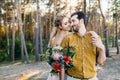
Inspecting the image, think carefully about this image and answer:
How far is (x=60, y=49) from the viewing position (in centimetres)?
306

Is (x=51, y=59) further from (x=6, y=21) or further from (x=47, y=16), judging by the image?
(x=47, y=16)

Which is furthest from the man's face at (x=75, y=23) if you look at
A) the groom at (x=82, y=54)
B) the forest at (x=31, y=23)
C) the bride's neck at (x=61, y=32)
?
the forest at (x=31, y=23)

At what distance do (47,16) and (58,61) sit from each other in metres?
44.8

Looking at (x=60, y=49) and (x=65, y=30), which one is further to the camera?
(x=65, y=30)

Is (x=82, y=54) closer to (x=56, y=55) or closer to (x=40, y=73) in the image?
(x=56, y=55)

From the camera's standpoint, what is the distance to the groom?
3038 millimetres

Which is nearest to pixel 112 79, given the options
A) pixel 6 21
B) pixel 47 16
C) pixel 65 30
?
pixel 65 30

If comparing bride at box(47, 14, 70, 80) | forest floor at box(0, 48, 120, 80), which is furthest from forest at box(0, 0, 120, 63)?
bride at box(47, 14, 70, 80)

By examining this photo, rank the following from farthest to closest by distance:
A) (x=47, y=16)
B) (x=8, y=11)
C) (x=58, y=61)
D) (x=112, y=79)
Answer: (x=47, y=16), (x=8, y=11), (x=112, y=79), (x=58, y=61)

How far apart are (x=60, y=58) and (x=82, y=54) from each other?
10.3 inches

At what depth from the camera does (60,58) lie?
3.05 m

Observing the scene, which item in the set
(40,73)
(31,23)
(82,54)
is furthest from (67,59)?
(31,23)

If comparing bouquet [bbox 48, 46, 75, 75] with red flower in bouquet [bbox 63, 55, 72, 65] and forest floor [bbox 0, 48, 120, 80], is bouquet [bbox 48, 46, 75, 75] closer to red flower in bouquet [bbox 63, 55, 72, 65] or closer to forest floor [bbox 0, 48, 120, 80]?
red flower in bouquet [bbox 63, 55, 72, 65]

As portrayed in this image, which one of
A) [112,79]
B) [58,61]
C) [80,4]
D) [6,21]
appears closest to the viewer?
[58,61]
